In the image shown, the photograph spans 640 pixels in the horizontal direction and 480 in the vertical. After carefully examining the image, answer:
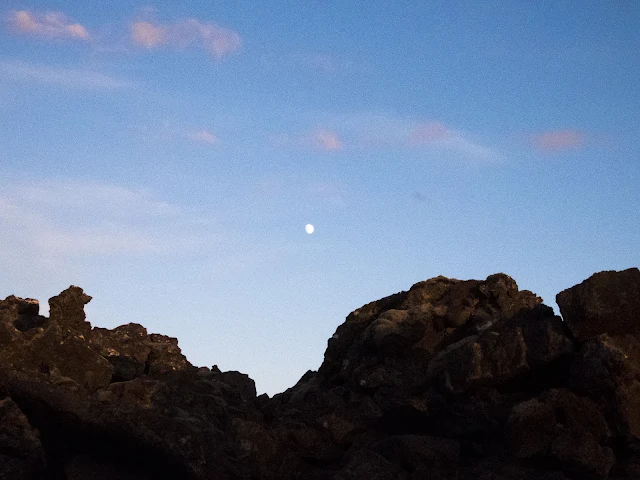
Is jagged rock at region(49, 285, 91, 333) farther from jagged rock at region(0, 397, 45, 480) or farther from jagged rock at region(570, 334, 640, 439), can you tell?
jagged rock at region(570, 334, 640, 439)

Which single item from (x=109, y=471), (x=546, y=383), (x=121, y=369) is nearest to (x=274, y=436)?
(x=109, y=471)

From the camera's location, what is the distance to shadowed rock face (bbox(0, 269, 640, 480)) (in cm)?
2786

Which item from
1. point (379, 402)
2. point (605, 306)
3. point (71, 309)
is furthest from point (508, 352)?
point (71, 309)

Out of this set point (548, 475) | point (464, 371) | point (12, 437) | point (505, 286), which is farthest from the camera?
point (505, 286)

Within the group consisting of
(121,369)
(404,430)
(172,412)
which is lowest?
(404,430)

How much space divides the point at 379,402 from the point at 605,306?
10.0 m

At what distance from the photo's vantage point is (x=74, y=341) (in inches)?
1257

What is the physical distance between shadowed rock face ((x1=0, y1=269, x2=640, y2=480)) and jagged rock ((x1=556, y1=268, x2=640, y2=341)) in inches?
2.2

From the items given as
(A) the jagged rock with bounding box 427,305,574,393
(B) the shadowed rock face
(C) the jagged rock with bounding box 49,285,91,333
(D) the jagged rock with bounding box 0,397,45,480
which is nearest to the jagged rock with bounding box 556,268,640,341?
(B) the shadowed rock face

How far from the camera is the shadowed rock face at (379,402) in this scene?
27.9m

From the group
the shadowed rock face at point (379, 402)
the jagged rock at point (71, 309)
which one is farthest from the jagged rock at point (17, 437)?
the jagged rock at point (71, 309)

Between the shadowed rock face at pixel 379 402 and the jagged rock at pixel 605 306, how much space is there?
0.18ft

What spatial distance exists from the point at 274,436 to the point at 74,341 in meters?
9.16

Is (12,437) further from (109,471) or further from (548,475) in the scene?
(548,475)
